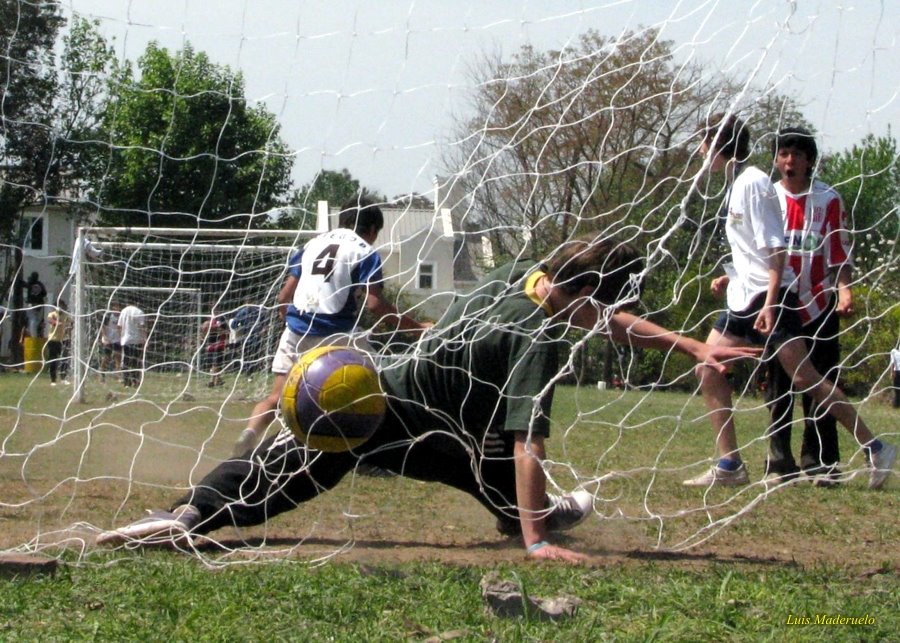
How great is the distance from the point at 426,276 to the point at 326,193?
0.98 meters

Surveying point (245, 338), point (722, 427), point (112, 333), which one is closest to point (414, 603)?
point (722, 427)

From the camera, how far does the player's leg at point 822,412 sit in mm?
5949

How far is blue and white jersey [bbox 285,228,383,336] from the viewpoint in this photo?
558cm

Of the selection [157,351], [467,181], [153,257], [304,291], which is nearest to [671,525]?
[467,181]

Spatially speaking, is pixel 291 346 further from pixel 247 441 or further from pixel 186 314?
pixel 186 314

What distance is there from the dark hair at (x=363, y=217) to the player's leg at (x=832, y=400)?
1.90m

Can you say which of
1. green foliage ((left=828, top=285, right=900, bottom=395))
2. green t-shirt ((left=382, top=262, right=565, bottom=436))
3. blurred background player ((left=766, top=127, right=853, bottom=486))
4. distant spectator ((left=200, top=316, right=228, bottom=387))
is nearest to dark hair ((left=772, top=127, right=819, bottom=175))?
blurred background player ((left=766, top=127, right=853, bottom=486))

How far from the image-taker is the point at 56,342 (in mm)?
9492

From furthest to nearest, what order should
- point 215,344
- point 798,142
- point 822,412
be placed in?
point 215,344 < point 822,412 < point 798,142

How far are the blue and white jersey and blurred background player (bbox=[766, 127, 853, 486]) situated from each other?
193cm

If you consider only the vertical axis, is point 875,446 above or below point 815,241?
below

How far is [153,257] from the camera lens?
12.9 meters

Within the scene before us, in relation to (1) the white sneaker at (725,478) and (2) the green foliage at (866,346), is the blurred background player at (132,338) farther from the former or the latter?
(2) the green foliage at (866,346)

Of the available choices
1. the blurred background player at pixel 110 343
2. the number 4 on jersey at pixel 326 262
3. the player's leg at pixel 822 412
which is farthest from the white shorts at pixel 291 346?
the blurred background player at pixel 110 343
